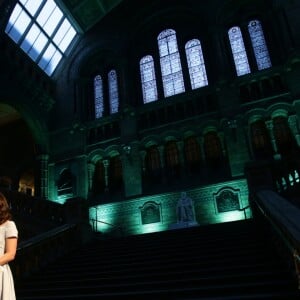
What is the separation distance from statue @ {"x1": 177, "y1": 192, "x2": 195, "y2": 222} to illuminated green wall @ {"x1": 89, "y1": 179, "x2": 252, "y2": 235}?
500 mm

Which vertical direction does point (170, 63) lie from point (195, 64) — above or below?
above

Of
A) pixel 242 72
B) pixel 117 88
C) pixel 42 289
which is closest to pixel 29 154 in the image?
pixel 117 88

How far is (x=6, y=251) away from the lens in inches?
104

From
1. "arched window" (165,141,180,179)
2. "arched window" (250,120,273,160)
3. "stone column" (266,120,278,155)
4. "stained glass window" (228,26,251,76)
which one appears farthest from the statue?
"stained glass window" (228,26,251,76)

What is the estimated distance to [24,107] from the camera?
1692 cm

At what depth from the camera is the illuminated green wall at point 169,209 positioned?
13.1m

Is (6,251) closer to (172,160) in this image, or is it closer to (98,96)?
(172,160)

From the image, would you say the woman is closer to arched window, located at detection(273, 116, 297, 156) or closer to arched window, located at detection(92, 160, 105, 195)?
arched window, located at detection(273, 116, 297, 156)

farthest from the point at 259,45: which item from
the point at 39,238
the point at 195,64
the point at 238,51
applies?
the point at 39,238

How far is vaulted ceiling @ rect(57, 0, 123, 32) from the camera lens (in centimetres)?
1827

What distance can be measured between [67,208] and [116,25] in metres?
12.8

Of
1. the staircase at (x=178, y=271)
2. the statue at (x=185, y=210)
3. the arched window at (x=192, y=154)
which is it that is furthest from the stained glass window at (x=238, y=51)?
the staircase at (x=178, y=271)

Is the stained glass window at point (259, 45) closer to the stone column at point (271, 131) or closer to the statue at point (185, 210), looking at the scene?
the stone column at point (271, 131)

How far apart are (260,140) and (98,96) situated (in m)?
9.37
